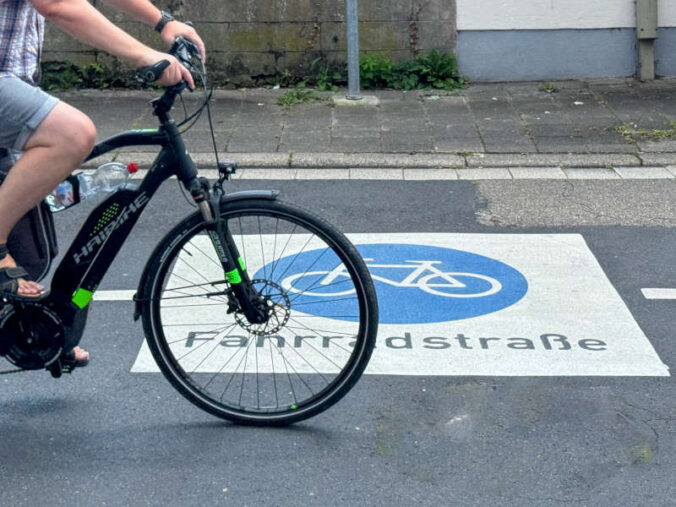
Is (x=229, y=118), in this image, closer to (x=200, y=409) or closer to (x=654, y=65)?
(x=654, y=65)

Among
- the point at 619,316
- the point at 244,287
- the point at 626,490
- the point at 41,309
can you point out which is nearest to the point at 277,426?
the point at 244,287

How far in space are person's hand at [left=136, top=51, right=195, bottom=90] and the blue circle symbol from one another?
3.81ft

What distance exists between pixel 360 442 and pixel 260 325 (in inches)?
23.0

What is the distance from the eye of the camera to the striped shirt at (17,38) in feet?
12.4

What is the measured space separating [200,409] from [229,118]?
213 inches

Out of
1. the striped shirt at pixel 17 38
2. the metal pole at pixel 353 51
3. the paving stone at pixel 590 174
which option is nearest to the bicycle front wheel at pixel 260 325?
the striped shirt at pixel 17 38

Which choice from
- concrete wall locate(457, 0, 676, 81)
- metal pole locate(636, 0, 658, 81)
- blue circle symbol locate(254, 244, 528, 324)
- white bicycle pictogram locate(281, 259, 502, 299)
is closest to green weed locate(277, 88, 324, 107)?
concrete wall locate(457, 0, 676, 81)

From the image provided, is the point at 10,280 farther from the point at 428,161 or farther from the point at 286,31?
the point at 286,31

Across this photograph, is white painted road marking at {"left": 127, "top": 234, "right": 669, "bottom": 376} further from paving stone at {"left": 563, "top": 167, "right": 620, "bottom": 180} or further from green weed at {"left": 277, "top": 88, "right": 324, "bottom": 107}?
green weed at {"left": 277, "top": 88, "right": 324, "bottom": 107}

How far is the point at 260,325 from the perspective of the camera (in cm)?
416

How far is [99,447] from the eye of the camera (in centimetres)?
411

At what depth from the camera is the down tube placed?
400 centimetres

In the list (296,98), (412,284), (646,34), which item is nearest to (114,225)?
(412,284)

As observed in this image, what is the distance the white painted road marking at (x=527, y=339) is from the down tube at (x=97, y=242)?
42 cm
